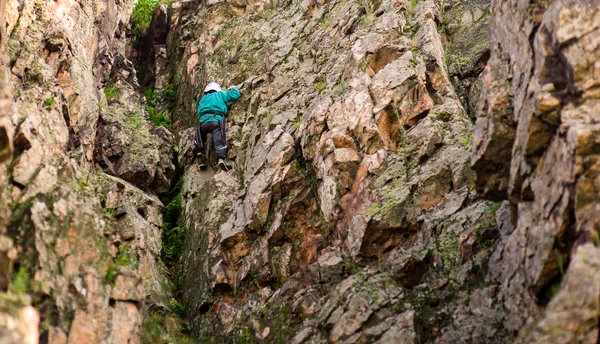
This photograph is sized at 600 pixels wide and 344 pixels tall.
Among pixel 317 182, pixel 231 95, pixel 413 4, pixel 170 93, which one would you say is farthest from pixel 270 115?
pixel 170 93

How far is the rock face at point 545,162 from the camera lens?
739 centimetres

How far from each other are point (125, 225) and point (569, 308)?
9358 millimetres

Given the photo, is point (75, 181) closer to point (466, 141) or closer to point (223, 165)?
Result: point (223, 165)

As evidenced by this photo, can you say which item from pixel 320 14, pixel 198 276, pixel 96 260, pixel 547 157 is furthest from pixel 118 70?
pixel 547 157

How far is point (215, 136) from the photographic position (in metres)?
16.9

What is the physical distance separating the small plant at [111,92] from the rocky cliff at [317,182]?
10 centimetres

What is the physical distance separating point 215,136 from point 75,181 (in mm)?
5678

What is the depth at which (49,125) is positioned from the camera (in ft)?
41.8

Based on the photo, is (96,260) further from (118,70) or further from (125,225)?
(118,70)

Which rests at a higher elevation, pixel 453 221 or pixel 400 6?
pixel 400 6

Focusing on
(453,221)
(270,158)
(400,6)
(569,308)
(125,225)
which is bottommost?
(569,308)

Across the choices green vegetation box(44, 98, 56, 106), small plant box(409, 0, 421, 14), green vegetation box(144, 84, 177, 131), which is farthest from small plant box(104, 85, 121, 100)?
small plant box(409, 0, 421, 14)

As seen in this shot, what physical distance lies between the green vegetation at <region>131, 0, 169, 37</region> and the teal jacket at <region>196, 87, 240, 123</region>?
704 centimetres

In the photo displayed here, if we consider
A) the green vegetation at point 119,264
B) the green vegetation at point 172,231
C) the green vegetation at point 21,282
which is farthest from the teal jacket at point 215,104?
the green vegetation at point 21,282
